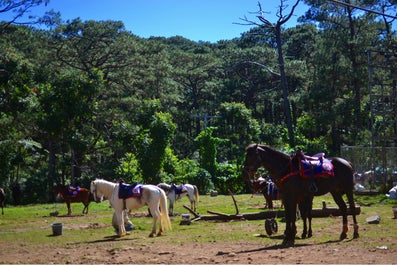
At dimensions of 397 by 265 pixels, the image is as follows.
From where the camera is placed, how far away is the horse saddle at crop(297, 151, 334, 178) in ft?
39.3

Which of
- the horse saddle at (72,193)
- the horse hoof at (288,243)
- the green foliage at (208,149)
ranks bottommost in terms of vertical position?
the horse hoof at (288,243)

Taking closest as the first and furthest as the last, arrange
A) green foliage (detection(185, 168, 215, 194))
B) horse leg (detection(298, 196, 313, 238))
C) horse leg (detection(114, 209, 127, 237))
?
horse leg (detection(298, 196, 313, 238)) < horse leg (detection(114, 209, 127, 237)) < green foliage (detection(185, 168, 215, 194))

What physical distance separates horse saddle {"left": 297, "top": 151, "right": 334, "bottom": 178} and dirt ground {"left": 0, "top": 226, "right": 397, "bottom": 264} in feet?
4.89

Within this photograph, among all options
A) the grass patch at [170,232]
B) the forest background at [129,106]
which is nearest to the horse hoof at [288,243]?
the grass patch at [170,232]

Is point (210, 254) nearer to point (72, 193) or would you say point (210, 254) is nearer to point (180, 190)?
point (180, 190)

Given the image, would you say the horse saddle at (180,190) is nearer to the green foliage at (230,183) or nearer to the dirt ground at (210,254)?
the dirt ground at (210,254)

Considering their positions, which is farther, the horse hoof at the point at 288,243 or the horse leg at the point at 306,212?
the horse leg at the point at 306,212

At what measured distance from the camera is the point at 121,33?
4519 centimetres

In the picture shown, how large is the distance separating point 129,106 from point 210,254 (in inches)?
1210

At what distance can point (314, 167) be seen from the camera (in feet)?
39.7

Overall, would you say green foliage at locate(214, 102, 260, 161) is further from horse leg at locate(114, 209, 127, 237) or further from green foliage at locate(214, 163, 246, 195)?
horse leg at locate(114, 209, 127, 237)

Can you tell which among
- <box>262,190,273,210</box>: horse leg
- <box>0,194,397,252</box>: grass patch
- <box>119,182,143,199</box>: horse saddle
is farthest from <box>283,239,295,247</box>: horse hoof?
<box>262,190,273,210</box>: horse leg

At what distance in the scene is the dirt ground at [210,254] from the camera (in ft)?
30.2

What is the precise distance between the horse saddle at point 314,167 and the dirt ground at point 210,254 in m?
1.49
